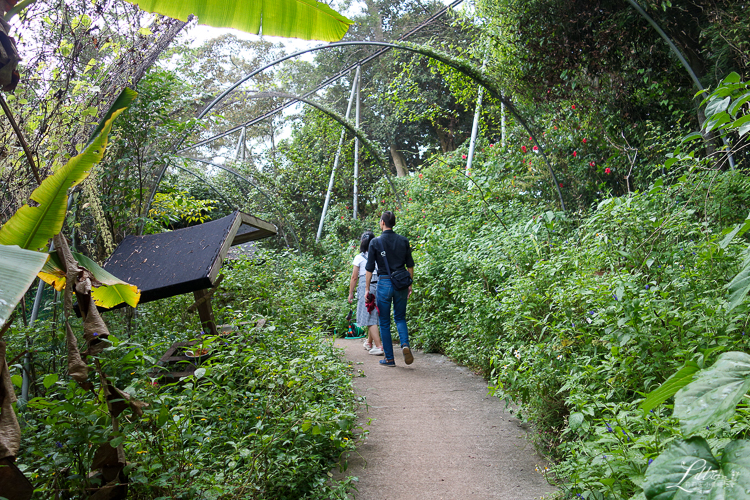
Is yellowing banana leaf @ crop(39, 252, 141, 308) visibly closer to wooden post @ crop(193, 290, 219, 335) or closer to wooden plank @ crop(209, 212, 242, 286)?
wooden plank @ crop(209, 212, 242, 286)

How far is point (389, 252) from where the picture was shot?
568 centimetres

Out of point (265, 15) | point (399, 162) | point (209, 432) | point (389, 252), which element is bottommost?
point (209, 432)

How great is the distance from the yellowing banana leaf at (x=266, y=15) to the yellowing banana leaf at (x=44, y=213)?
1.23 m

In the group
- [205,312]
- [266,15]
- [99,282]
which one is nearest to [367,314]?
[205,312]

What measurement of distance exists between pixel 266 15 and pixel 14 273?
2202 mm

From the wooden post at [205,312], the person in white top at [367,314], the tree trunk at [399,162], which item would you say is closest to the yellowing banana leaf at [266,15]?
the wooden post at [205,312]

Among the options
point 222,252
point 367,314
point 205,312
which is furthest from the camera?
point 367,314

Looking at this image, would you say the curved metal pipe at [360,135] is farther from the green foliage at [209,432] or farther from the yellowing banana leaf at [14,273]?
the yellowing banana leaf at [14,273]

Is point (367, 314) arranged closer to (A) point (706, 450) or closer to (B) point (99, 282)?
(B) point (99, 282)

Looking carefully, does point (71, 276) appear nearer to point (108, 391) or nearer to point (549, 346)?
point (108, 391)

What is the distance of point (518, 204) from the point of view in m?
7.71

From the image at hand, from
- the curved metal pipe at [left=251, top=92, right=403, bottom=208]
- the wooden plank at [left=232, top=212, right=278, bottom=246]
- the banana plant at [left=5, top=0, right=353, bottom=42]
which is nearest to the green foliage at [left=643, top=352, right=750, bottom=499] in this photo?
the banana plant at [left=5, top=0, right=353, bottom=42]

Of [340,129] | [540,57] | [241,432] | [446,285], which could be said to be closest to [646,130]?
[540,57]

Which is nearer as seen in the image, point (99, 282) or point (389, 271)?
point (99, 282)
